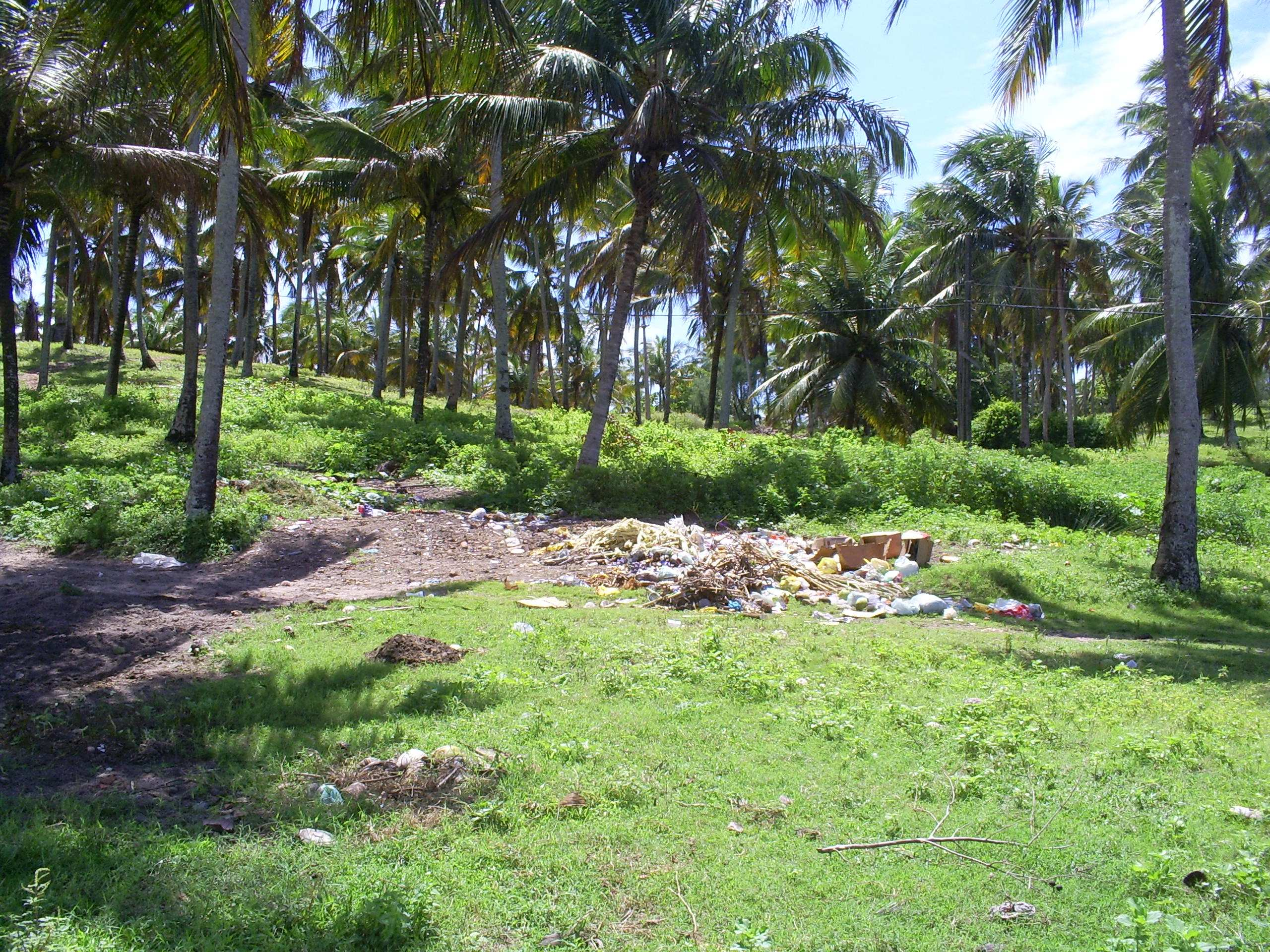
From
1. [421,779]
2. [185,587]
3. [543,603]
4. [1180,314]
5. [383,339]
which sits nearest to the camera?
[421,779]

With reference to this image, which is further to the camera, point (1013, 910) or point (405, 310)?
point (405, 310)

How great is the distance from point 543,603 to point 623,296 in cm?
841

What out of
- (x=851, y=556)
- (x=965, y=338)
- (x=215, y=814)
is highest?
(x=965, y=338)

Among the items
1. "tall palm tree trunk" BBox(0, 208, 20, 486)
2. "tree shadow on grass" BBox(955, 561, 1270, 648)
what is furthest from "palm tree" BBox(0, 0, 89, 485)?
"tree shadow on grass" BBox(955, 561, 1270, 648)

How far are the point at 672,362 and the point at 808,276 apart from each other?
123ft

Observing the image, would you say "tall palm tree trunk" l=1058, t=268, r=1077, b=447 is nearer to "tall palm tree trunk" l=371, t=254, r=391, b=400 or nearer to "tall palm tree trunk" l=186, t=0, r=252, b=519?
"tall palm tree trunk" l=371, t=254, r=391, b=400

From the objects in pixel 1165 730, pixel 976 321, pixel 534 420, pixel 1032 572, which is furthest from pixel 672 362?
pixel 1165 730

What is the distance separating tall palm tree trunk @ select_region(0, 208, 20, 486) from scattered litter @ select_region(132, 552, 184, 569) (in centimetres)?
367

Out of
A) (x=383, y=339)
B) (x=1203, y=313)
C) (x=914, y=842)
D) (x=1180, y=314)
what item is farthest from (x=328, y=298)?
(x=914, y=842)

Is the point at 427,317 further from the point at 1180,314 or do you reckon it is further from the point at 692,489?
the point at 1180,314

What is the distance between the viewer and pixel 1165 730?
18.1ft

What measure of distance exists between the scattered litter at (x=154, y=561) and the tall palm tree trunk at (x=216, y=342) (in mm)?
812

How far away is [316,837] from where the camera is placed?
3.96m

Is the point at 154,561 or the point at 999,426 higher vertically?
the point at 999,426
